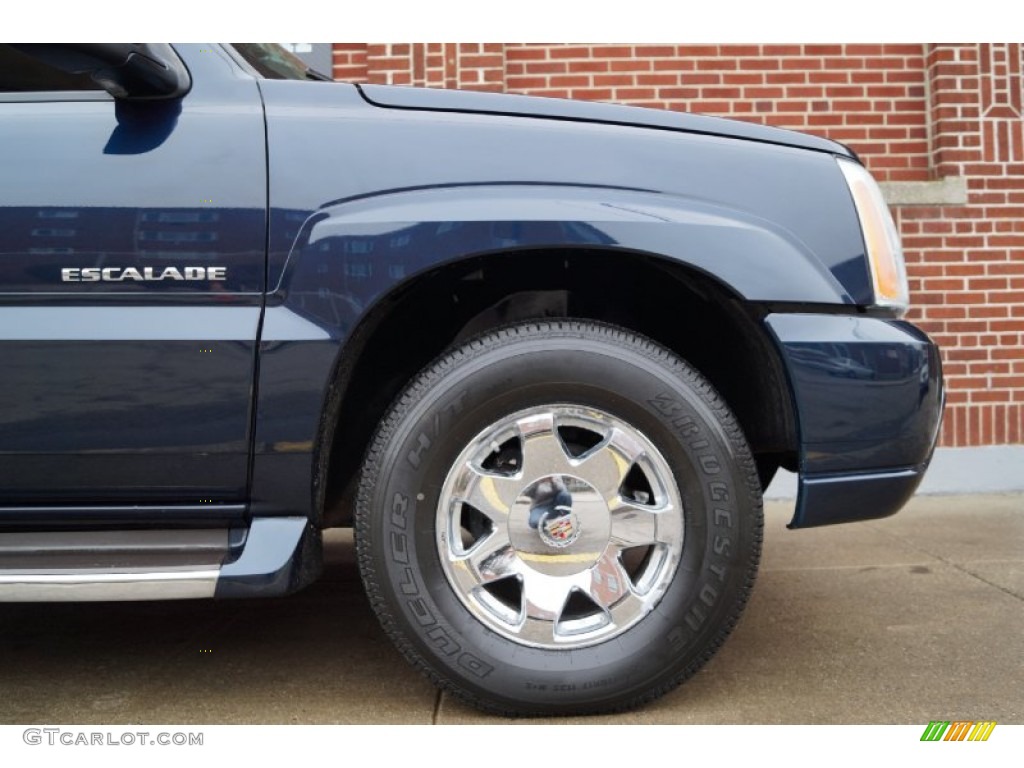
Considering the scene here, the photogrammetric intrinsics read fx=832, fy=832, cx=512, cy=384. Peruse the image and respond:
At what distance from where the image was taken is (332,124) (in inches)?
75.5

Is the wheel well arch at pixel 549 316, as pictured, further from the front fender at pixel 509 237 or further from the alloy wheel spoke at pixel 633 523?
the alloy wheel spoke at pixel 633 523

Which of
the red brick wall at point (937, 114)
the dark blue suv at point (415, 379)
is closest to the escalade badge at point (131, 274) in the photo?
the dark blue suv at point (415, 379)

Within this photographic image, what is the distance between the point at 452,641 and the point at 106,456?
872 millimetres

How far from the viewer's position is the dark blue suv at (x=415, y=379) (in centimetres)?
182

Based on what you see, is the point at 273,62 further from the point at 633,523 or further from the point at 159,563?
the point at 633,523

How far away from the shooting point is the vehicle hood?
1.98m

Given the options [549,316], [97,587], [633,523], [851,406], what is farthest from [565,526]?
[97,587]

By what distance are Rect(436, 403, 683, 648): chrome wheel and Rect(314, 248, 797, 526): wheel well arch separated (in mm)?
311

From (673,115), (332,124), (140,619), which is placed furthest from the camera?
(140,619)

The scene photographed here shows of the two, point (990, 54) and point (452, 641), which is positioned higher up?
point (990, 54)

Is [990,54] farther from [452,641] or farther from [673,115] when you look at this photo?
[452,641]

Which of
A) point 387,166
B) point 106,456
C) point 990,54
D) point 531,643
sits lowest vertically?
point 531,643
